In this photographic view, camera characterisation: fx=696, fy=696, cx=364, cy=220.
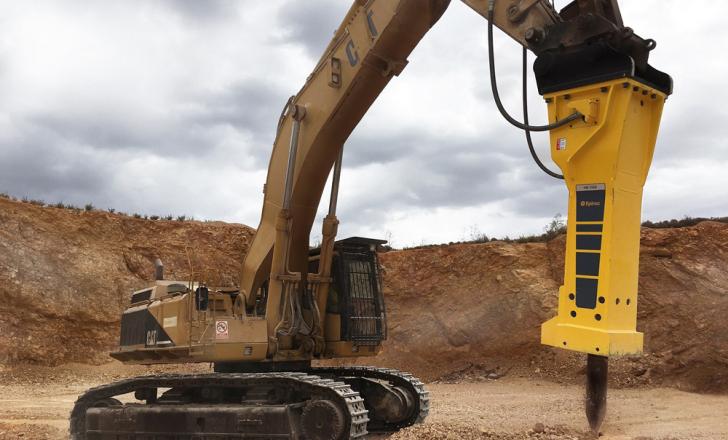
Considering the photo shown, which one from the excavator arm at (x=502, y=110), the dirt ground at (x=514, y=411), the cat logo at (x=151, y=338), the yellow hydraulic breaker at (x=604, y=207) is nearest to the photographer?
the yellow hydraulic breaker at (x=604, y=207)

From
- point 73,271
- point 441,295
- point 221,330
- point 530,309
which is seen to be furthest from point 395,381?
point 73,271

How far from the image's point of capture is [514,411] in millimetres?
11953

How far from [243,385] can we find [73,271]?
621 inches

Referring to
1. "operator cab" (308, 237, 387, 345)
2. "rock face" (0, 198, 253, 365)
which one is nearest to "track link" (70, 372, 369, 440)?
"operator cab" (308, 237, 387, 345)

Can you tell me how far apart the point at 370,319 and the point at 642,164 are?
4.49 meters

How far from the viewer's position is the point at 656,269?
17203 millimetres

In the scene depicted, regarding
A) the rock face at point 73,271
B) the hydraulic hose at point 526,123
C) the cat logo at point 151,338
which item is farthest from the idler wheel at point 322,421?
the rock face at point 73,271

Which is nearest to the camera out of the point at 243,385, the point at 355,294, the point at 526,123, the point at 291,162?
the point at 526,123

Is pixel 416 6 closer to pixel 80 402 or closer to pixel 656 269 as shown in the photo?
Answer: pixel 80 402

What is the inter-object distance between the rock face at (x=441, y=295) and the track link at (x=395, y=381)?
772 centimetres

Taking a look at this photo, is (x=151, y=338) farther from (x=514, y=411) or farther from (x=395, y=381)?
(x=514, y=411)

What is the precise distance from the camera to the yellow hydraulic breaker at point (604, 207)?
4.87 meters

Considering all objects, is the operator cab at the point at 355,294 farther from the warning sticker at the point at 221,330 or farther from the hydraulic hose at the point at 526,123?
the hydraulic hose at the point at 526,123

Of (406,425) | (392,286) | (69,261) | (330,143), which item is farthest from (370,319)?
(69,261)
